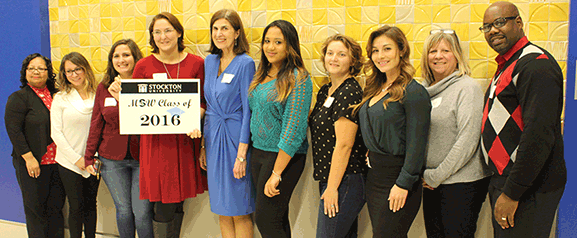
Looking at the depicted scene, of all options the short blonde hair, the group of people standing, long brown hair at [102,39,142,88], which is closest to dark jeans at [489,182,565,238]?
the group of people standing

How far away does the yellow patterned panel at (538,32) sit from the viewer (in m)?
2.42

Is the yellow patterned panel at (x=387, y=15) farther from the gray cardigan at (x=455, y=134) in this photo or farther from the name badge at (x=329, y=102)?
the name badge at (x=329, y=102)

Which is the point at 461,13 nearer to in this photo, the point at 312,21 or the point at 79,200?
the point at 312,21

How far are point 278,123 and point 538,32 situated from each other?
1794mm

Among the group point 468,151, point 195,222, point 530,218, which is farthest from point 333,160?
point 195,222

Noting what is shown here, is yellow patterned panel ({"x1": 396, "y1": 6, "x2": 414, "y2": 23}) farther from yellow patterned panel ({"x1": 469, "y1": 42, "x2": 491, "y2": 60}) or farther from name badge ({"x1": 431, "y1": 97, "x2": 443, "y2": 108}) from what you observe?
name badge ({"x1": 431, "y1": 97, "x2": 443, "y2": 108})

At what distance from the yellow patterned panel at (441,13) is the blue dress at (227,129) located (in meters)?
1.31

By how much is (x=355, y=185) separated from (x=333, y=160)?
0.20 m

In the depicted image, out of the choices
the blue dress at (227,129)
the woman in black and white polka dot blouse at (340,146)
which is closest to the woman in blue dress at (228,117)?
the blue dress at (227,129)

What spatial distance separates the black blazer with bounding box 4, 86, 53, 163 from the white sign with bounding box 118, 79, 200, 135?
99cm

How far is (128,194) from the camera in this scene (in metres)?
2.89

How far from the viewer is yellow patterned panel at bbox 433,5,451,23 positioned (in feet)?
8.42

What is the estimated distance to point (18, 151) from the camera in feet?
10.1

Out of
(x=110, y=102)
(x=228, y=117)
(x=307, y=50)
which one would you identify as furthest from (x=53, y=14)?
(x=307, y=50)
